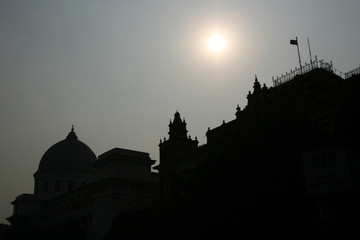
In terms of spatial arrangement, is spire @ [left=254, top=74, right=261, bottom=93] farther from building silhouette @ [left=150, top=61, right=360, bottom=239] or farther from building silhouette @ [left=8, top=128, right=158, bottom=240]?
building silhouette @ [left=8, top=128, right=158, bottom=240]

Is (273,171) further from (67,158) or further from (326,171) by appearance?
(67,158)

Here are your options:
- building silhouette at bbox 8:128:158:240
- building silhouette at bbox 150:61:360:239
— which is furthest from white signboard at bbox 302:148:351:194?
building silhouette at bbox 8:128:158:240

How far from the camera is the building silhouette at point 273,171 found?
1504cm

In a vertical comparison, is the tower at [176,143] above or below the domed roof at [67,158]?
below

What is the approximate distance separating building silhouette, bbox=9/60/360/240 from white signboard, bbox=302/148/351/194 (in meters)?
0.03

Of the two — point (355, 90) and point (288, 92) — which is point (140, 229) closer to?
point (288, 92)

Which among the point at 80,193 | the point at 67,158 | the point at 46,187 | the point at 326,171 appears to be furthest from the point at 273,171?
the point at 46,187

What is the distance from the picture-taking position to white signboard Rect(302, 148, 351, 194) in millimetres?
13938

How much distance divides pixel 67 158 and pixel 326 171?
86.6 metres

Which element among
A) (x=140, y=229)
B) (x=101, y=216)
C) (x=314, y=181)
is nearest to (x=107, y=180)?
(x=101, y=216)

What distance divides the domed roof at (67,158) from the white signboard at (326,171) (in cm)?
8443

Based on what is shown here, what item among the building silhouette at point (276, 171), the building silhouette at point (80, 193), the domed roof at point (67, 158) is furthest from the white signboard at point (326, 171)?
the domed roof at point (67, 158)

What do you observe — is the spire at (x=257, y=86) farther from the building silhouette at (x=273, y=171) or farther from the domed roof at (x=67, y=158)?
the domed roof at (x=67, y=158)

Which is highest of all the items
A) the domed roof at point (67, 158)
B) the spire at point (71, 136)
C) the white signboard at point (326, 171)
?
the spire at point (71, 136)
